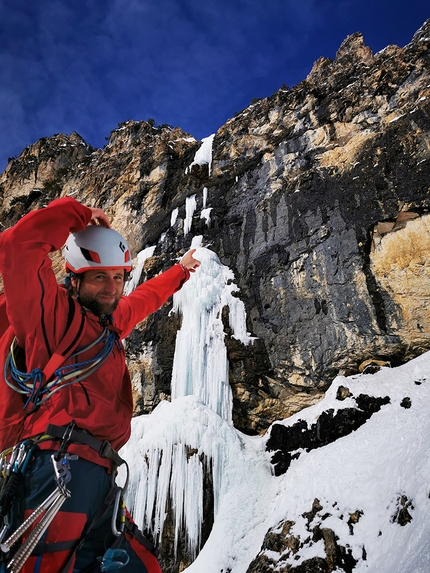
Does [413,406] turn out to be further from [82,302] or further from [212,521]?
[82,302]

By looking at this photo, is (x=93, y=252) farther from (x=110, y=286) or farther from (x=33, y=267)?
(x=33, y=267)

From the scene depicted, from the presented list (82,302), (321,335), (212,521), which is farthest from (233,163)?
(82,302)

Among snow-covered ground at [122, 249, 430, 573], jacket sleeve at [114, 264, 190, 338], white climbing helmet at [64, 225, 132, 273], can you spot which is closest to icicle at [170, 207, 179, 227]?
snow-covered ground at [122, 249, 430, 573]

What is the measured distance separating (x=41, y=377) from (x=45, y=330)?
0.18 meters

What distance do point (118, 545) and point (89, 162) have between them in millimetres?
18076

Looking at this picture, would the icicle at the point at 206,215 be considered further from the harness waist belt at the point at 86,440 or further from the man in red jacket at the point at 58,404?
the harness waist belt at the point at 86,440

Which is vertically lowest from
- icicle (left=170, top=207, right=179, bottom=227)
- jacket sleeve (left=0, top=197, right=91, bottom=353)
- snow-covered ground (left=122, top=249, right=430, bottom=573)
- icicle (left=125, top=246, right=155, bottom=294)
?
snow-covered ground (left=122, top=249, right=430, bottom=573)

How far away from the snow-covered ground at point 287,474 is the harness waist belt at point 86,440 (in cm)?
247

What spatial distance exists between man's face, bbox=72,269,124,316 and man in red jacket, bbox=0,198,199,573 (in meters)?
0.09

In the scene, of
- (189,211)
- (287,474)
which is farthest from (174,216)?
(287,474)

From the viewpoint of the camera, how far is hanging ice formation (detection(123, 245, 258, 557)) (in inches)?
265

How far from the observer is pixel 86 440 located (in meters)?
1.41

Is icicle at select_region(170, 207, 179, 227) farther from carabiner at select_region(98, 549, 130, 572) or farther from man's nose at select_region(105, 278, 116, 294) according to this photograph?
carabiner at select_region(98, 549, 130, 572)

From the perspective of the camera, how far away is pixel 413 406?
561 cm
